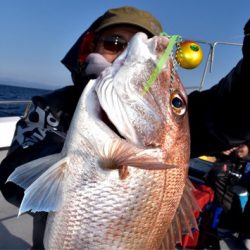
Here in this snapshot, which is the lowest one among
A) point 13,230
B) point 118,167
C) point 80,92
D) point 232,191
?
point 13,230

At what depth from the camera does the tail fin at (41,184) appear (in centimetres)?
116

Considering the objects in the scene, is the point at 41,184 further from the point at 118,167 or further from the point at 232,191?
the point at 232,191

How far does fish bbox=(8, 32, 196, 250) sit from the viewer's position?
1173 millimetres

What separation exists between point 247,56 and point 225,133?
1.34 feet

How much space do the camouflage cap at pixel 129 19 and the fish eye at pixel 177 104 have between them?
728 mm

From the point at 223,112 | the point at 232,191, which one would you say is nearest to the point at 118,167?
the point at 223,112

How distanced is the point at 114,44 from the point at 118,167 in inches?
34.7

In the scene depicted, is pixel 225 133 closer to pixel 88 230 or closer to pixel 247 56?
pixel 247 56

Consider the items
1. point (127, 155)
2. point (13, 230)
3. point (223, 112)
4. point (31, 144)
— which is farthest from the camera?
point (13, 230)

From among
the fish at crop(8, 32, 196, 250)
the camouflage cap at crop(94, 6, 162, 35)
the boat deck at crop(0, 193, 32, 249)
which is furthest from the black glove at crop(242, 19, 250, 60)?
the boat deck at crop(0, 193, 32, 249)

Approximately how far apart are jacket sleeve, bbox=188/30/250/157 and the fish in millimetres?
326

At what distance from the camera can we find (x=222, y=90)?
5.04ft

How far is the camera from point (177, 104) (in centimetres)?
126

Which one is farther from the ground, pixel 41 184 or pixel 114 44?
pixel 114 44
